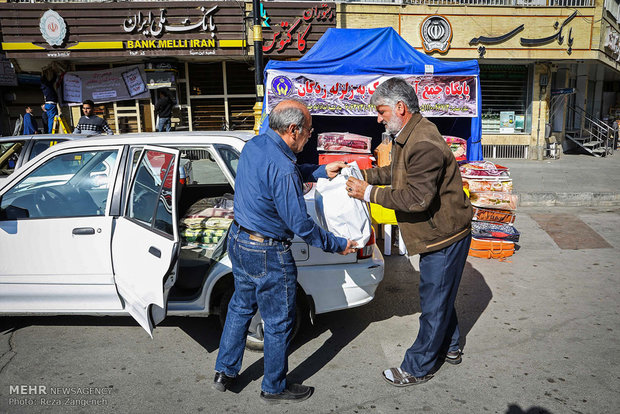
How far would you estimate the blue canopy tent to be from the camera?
7.11 meters

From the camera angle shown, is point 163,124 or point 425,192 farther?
point 163,124

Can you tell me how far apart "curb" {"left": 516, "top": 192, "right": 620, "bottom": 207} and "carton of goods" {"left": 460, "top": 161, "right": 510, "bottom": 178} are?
3252 mm

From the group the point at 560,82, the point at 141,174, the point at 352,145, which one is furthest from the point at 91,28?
the point at 560,82

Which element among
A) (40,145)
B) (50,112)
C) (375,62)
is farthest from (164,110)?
(375,62)

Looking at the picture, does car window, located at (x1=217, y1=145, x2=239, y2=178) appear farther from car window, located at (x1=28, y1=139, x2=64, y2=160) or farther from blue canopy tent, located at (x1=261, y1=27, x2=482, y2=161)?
car window, located at (x1=28, y1=139, x2=64, y2=160)

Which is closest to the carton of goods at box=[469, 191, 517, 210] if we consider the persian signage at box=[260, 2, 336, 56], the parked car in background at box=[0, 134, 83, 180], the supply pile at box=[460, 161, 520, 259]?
the supply pile at box=[460, 161, 520, 259]

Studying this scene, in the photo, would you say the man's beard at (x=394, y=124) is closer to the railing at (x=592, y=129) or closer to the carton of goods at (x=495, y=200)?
the carton of goods at (x=495, y=200)

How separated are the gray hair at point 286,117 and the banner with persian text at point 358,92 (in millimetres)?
4376

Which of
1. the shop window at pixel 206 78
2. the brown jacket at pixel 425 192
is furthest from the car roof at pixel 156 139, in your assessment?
the shop window at pixel 206 78

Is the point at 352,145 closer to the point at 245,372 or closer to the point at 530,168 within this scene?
the point at 245,372

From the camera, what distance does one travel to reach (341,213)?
306 cm

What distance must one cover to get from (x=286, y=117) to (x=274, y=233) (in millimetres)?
690

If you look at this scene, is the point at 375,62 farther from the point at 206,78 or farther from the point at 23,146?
the point at 206,78

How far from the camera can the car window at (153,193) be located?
3395mm
